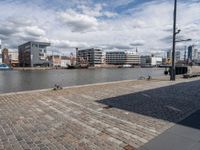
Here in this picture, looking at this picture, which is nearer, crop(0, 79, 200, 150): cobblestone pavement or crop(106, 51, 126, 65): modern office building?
crop(0, 79, 200, 150): cobblestone pavement

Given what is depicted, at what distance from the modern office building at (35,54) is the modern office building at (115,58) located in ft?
220

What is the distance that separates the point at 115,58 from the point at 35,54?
7952cm

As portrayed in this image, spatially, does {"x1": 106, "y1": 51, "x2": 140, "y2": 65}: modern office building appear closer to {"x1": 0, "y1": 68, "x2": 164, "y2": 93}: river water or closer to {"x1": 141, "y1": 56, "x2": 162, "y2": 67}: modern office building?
{"x1": 141, "y1": 56, "x2": 162, "y2": 67}: modern office building

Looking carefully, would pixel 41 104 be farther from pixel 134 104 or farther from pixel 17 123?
pixel 134 104

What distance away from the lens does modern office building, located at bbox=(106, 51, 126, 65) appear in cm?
16984

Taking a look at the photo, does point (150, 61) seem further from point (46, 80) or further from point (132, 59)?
point (46, 80)

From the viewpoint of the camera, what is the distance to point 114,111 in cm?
674

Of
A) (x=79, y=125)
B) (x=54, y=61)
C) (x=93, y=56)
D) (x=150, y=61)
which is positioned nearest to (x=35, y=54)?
(x=54, y=61)

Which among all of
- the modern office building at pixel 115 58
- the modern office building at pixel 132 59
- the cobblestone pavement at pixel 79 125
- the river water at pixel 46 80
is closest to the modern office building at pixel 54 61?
the modern office building at pixel 115 58

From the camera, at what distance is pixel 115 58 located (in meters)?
172

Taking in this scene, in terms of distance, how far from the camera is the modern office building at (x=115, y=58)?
16984 centimetres

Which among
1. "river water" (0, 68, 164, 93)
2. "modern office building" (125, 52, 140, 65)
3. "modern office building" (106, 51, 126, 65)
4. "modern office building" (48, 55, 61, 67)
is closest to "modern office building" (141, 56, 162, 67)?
"modern office building" (125, 52, 140, 65)

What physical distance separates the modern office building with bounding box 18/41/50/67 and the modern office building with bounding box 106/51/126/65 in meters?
67.0

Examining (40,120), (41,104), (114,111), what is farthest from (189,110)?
(41,104)
